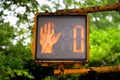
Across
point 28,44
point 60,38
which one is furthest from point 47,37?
point 28,44

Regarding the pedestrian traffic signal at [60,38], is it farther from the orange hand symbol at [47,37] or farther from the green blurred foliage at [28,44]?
the green blurred foliage at [28,44]

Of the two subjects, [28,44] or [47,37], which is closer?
[47,37]

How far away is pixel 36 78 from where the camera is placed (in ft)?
71.0

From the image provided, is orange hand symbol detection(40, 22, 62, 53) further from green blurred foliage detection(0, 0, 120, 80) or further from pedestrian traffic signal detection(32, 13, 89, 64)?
green blurred foliage detection(0, 0, 120, 80)

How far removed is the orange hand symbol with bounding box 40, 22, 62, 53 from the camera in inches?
172

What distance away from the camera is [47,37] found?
4.40 metres

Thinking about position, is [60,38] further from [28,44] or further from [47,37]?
[28,44]

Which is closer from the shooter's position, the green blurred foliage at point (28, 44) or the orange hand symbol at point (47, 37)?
the orange hand symbol at point (47, 37)

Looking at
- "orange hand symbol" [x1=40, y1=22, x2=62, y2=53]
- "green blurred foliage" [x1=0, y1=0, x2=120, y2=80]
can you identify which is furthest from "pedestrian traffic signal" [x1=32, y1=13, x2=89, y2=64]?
"green blurred foliage" [x1=0, y1=0, x2=120, y2=80]

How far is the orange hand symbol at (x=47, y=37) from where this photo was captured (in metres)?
4.38

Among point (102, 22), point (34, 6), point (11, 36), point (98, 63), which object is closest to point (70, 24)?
point (34, 6)

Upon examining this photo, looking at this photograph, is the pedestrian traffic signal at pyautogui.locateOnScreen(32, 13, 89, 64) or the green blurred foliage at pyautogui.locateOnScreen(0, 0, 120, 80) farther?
the green blurred foliage at pyautogui.locateOnScreen(0, 0, 120, 80)

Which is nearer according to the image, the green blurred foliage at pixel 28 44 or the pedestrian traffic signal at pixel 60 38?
the pedestrian traffic signal at pixel 60 38

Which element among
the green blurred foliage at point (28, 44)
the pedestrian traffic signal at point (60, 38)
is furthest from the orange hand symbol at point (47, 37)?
the green blurred foliage at point (28, 44)
